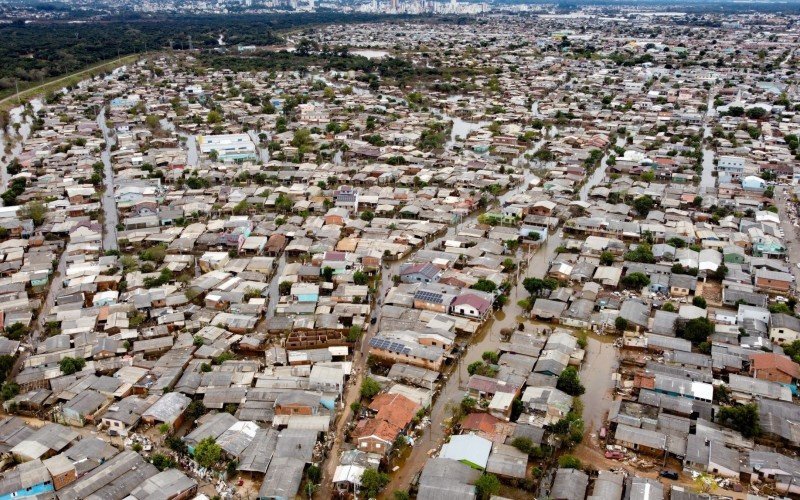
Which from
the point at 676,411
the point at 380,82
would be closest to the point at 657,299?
the point at 676,411

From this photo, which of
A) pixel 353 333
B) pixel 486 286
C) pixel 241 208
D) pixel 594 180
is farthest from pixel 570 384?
pixel 594 180

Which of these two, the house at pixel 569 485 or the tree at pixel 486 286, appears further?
the tree at pixel 486 286

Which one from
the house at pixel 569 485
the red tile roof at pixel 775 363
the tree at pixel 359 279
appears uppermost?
the red tile roof at pixel 775 363

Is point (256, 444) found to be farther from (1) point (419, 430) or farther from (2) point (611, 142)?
(2) point (611, 142)

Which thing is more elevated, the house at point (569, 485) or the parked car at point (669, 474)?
the house at point (569, 485)

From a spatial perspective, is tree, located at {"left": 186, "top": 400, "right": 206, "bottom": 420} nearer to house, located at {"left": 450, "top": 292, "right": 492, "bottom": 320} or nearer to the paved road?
house, located at {"left": 450, "top": 292, "right": 492, "bottom": 320}

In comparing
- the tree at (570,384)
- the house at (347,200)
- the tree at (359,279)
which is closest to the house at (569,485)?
the tree at (570,384)

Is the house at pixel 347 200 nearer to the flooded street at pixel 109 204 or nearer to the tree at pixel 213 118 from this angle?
the flooded street at pixel 109 204

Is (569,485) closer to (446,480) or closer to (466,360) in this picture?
(446,480)

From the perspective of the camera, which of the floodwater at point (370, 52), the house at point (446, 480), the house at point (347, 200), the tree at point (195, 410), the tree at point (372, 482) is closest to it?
the house at point (446, 480)
